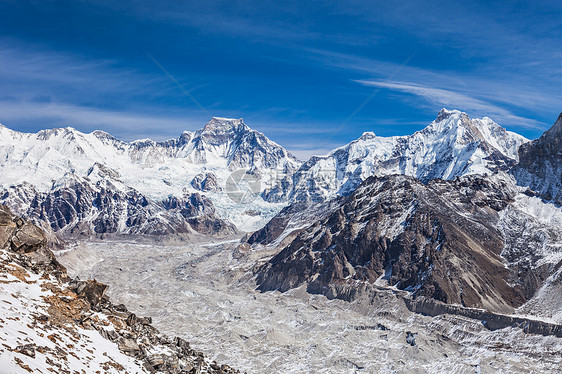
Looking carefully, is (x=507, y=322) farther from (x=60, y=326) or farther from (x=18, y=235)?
(x=60, y=326)

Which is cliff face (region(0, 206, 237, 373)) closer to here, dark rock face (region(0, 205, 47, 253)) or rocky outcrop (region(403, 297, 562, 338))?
dark rock face (region(0, 205, 47, 253))

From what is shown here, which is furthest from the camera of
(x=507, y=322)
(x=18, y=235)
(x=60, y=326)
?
(x=507, y=322)

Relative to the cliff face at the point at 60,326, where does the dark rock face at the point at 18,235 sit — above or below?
above

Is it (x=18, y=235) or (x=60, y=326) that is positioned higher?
(x=18, y=235)

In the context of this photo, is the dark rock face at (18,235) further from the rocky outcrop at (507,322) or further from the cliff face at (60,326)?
the rocky outcrop at (507,322)

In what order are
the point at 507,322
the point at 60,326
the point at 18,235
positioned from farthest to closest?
1. the point at 507,322
2. the point at 18,235
3. the point at 60,326

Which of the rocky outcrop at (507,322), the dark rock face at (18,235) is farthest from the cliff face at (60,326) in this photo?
the rocky outcrop at (507,322)

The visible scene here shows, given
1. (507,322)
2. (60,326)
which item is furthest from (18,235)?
(507,322)

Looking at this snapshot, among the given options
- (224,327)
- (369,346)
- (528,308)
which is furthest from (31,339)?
(528,308)

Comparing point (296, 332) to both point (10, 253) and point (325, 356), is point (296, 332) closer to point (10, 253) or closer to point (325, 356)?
point (325, 356)

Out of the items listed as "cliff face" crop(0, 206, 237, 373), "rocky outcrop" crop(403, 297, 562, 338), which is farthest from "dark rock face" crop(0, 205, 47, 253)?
"rocky outcrop" crop(403, 297, 562, 338)
